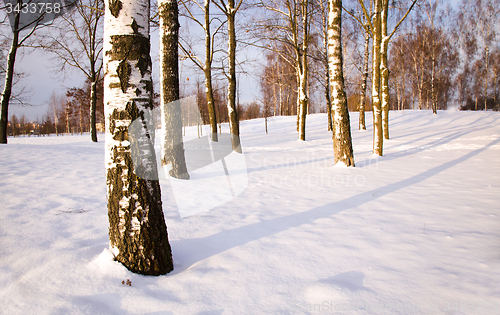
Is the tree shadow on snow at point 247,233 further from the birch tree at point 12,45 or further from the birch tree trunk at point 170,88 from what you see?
the birch tree at point 12,45

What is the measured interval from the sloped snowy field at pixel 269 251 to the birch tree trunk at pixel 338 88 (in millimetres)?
1840

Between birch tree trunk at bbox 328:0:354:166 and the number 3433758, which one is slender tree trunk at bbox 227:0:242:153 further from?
the number 3433758

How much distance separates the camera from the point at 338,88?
6305 mm

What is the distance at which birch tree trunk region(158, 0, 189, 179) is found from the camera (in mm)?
4543

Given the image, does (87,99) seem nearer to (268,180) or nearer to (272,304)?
(268,180)

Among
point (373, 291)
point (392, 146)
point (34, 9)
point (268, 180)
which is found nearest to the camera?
point (373, 291)

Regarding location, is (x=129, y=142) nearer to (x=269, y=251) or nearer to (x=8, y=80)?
(x=269, y=251)

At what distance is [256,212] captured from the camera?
3359 mm

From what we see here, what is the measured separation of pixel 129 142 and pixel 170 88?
330 cm

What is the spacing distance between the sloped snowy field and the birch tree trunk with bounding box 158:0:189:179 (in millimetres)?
955

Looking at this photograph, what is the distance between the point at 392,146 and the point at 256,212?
943 centimetres

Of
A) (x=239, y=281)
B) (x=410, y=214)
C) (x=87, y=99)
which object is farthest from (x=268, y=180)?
(x=87, y=99)

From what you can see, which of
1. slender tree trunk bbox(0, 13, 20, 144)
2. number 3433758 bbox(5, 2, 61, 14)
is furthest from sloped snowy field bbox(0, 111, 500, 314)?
number 3433758 bbox(5, 2, 61, 14)

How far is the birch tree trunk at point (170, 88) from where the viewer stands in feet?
14.9
